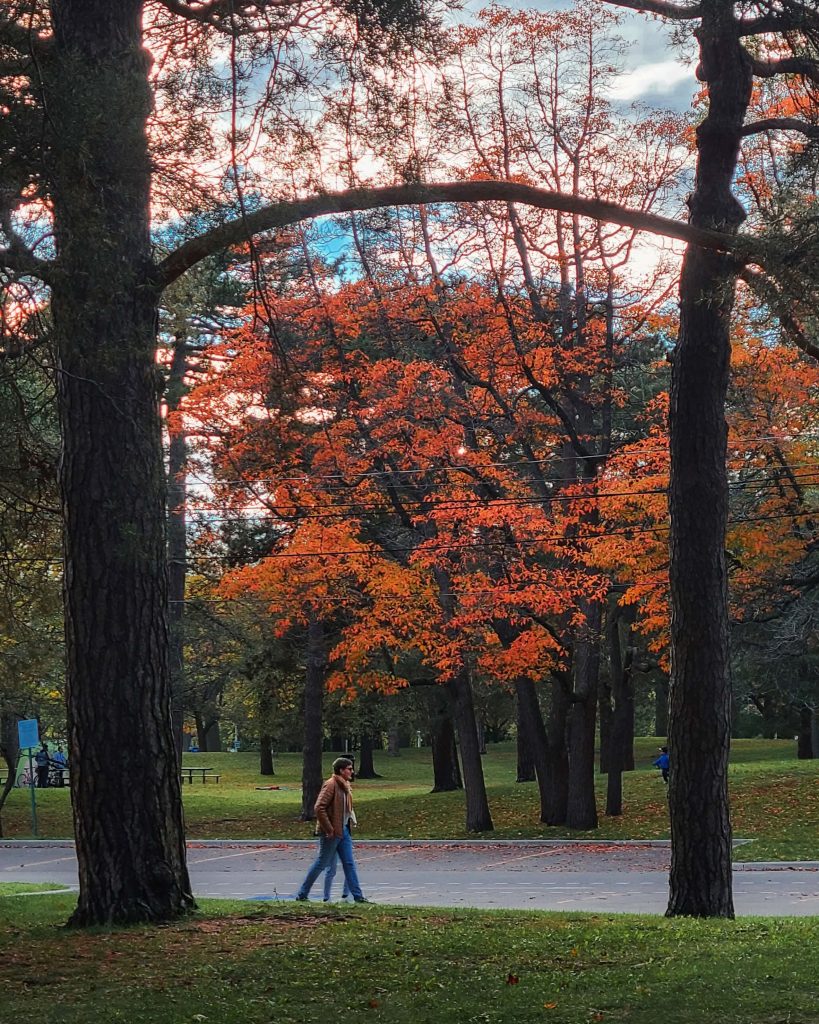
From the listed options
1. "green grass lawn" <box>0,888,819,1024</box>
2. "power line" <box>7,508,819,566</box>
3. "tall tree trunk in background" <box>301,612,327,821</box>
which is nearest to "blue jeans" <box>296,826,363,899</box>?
"green grass lawn" <box>0,888,819,1024</box>

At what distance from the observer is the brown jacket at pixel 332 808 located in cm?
1520

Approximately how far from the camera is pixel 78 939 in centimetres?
961

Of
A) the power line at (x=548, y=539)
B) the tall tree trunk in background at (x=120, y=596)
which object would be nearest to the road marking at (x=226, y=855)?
the power line at (x=548, y=539)

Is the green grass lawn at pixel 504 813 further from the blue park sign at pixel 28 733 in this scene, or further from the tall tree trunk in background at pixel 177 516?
the blue park sign at pixel 28 733

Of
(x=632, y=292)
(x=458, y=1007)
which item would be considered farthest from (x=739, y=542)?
(x=458, y=1007)

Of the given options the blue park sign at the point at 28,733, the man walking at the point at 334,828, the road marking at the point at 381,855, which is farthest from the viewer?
the blue park sign at the point at 28,733

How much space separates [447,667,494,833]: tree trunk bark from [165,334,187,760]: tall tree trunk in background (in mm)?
6554

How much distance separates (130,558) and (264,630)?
25.0 m

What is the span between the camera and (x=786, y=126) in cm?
1219

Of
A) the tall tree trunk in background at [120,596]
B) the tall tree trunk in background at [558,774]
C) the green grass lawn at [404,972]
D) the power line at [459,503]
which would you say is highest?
the power line at [459,503]

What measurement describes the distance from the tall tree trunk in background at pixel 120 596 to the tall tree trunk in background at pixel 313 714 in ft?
84.3

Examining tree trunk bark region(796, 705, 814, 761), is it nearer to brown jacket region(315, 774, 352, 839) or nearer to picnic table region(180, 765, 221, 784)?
picnic table region(180, 765, 221, 784)

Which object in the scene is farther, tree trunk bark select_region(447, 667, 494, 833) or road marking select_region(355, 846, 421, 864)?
tree trunk bark select_region(447, 667, 494, 833)

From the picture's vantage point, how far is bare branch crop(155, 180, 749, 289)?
10133mm
